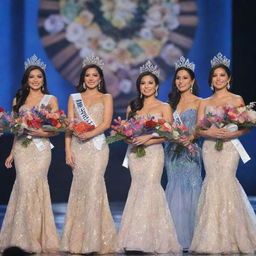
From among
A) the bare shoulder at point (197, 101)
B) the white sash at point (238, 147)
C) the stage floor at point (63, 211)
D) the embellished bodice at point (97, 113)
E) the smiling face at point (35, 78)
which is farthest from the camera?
the stage floor at point (63, 211)

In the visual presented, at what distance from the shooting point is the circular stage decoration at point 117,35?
31.8 ft

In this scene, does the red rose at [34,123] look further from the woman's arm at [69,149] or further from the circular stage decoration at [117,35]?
the circular stage decoration at [117,35]

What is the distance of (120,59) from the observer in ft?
32.0

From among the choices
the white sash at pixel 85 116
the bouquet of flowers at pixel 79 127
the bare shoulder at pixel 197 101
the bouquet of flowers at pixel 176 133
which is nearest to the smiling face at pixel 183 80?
the bare shoulder at pixel 197 101

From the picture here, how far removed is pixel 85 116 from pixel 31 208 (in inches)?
38.5

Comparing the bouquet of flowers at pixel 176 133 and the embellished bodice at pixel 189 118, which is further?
the embellished bodice at pixel 189 118

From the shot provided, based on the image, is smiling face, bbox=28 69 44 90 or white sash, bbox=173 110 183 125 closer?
smiling face, bbox=28 69 44 90

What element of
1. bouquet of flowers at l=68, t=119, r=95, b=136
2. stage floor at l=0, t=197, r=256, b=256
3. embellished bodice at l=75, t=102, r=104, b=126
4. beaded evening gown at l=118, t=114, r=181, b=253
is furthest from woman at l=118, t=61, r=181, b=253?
A: stage floor at l=0, t=197, r=256, b=256

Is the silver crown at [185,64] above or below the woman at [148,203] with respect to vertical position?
above

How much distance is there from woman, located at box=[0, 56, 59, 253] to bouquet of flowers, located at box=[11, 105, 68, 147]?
12cm

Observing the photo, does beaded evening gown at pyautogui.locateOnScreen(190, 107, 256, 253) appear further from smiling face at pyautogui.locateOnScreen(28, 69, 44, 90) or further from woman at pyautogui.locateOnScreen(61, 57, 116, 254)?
smiling face at pyautogui.locateOnScreen(28, 69, 44, 90)

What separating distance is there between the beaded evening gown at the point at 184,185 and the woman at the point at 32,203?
46.9 inches

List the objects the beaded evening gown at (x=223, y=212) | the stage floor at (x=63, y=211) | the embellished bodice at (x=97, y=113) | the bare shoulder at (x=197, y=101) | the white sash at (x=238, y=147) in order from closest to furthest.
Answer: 1. the beaded evening gown at (x=223, y=212)
2. the white sash at (x=238, y=147)
3. the embellished bodice at (x=97, y=113)
4. the bare shoulder at (x=197, y=101)
5. the stage floor at (x=63, y=211)

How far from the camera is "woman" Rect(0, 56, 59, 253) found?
656cm
